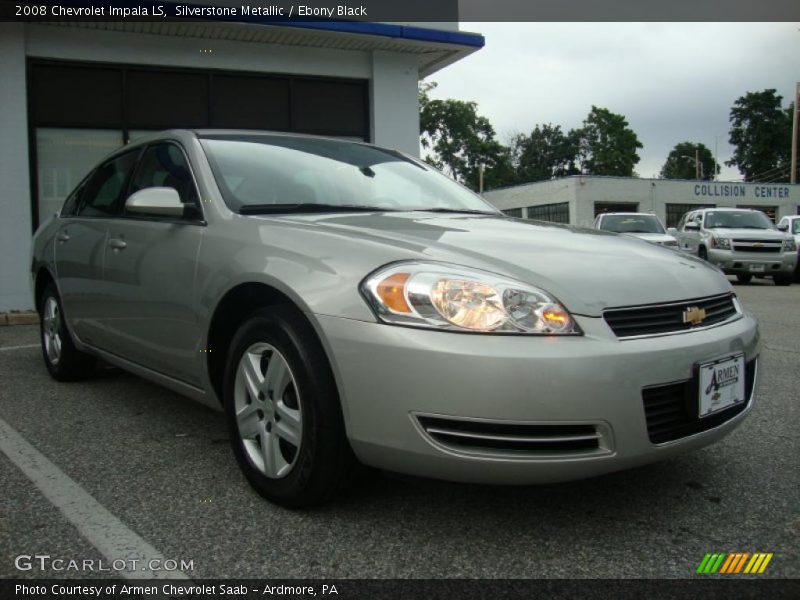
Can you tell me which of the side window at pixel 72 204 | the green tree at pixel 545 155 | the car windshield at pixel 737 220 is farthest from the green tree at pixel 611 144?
the side window at pixel 72 204

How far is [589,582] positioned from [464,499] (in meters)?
0.66

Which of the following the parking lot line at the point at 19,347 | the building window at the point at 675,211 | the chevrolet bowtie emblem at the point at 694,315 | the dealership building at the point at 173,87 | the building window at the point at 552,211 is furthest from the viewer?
the building window at the point at 675,211

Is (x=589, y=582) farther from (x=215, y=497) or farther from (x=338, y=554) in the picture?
(x=215, y=497)

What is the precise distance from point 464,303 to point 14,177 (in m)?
8.48

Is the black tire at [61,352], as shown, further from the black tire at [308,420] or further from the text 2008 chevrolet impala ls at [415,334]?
the black tire at [308,420]

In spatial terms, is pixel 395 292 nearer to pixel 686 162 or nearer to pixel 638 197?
pixel 638 197

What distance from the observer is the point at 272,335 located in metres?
2.48

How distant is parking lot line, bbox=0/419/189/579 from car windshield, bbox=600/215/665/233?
1251cm

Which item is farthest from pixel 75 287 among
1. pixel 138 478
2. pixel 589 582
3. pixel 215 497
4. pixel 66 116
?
pixel 66 116

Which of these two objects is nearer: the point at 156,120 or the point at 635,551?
the point at 635,551

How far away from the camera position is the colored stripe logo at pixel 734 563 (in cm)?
209

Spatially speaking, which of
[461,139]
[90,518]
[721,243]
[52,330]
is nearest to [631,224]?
[721,243]

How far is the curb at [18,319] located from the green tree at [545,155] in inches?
3440

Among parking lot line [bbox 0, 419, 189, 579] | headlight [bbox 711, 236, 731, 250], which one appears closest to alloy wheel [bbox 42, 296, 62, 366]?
parking lot line [bbox 0, 419, 189, 579]
